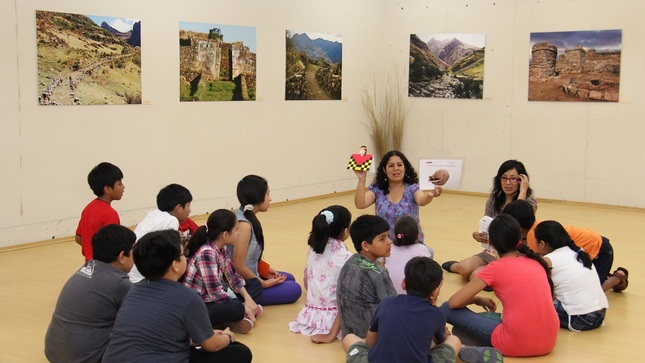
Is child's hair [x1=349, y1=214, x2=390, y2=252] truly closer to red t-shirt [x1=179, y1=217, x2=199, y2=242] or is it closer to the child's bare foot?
the child's bare foot

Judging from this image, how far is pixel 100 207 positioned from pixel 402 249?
2.31m

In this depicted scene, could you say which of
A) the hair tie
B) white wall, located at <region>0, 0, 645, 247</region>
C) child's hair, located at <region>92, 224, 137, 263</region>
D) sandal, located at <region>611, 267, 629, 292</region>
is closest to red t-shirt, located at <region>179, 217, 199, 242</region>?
the hair tie

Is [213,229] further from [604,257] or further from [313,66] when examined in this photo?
[313,66]

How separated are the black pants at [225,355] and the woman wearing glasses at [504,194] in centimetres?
306

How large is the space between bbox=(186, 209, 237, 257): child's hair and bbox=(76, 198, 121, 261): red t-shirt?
31.9 inches

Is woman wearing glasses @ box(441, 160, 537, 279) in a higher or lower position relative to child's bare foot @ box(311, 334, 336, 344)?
higher

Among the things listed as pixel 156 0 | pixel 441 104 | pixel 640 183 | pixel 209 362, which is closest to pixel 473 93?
pixel 441 104

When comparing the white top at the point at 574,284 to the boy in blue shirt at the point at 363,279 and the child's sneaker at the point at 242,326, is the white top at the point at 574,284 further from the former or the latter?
the child's sneaker at the point at 242,326

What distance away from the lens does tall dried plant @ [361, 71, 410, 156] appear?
13875 millimetres

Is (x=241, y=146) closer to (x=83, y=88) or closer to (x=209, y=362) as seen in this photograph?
(x=83, y=88)

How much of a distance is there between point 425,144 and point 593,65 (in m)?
3.01

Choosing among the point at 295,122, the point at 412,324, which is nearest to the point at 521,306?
the point at 412,324

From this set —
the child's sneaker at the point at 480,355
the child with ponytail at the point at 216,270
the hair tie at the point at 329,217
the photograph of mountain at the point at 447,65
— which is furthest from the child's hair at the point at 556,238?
the photograph of mountain at the point at 447,65

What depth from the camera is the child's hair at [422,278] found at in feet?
14.6
